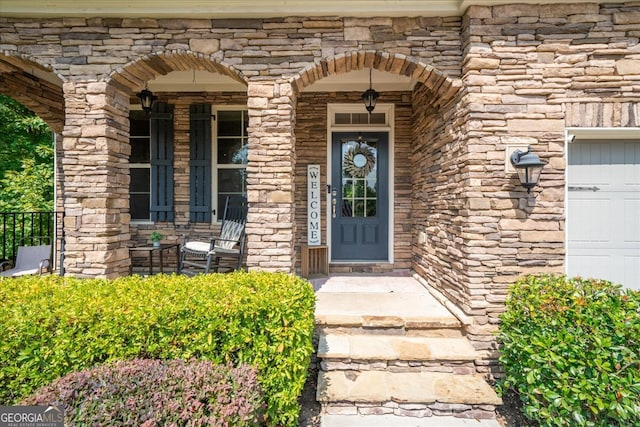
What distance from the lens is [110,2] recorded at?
288 cm

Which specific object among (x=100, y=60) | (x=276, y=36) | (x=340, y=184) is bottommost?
(x=340, y=184)

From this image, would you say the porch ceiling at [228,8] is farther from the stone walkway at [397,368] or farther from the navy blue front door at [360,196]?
the stone walkway at [397,368]

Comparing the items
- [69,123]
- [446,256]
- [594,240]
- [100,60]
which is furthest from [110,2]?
[594,240]

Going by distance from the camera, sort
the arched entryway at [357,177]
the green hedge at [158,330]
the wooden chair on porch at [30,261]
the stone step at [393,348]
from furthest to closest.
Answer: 1. the arched entryway at [357,177]
2. the wooden chair on porch at [30,261]
3. the stone step at [393,348]
4. the green hedge at [158,330]

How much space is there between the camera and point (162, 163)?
459cm

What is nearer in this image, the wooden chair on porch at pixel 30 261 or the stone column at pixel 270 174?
the stone column at pixel 270 174

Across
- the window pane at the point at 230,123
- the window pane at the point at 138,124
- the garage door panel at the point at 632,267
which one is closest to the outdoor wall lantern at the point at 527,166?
the garage door panel at the point at 632,267

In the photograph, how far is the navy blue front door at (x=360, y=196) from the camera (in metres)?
4.62

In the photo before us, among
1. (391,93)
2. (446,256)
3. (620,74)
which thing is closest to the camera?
(620,74)

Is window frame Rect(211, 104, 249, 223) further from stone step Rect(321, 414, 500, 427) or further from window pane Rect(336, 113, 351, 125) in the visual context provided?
stone step Rect(321, 414, 500, 427)

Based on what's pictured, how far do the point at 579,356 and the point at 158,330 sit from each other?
2.53 meters

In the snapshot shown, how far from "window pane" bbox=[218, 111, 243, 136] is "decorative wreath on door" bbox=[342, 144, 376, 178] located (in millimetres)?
1672

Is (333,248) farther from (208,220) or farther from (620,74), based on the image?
(620,74)

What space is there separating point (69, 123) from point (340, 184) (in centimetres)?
320
